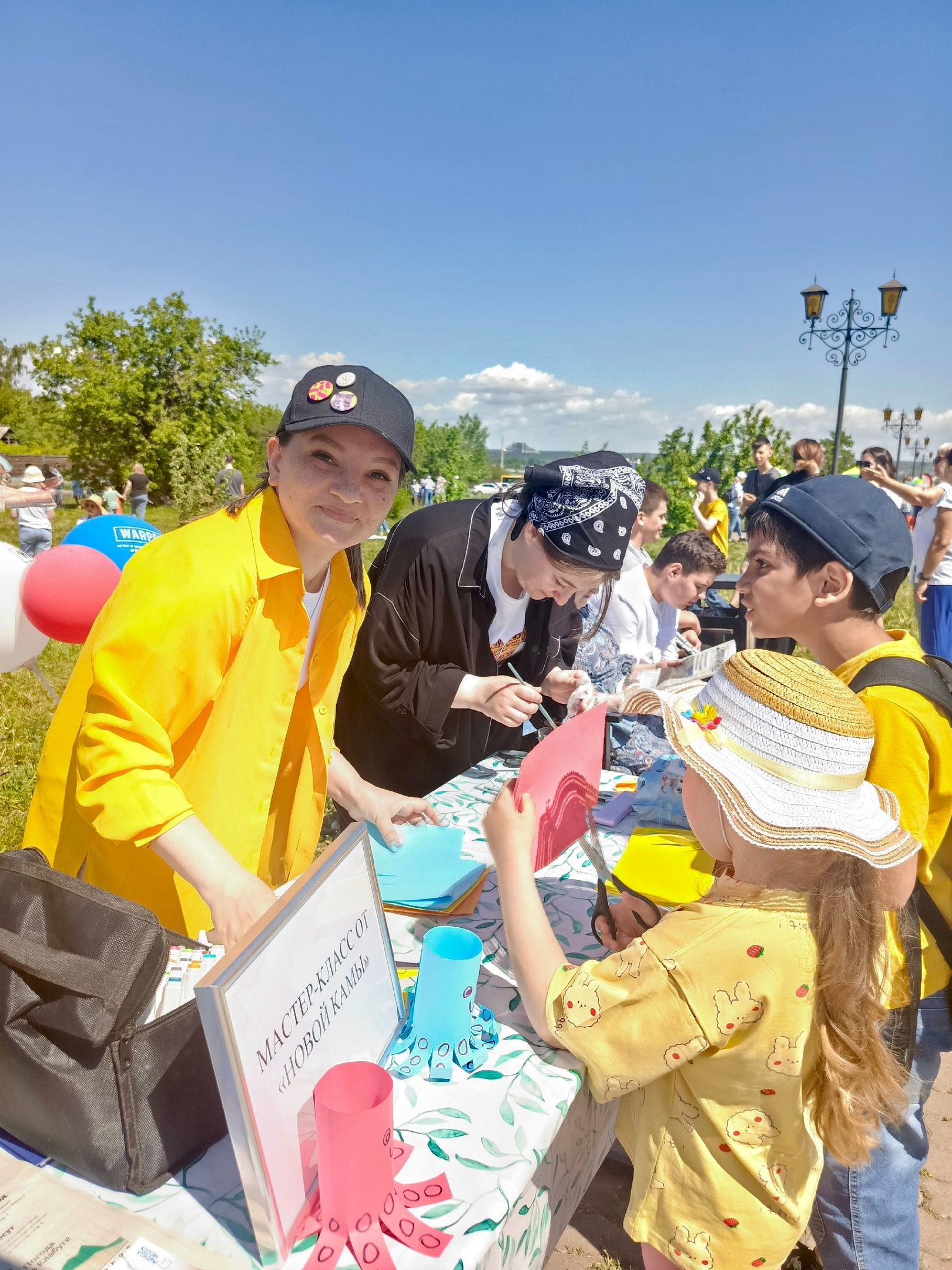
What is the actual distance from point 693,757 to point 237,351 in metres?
34.0

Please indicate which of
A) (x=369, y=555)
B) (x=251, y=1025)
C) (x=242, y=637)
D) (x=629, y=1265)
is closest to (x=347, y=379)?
(x=242, y=637)

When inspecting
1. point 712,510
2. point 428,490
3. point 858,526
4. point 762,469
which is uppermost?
point 428,490

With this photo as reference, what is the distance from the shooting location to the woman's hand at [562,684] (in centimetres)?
237

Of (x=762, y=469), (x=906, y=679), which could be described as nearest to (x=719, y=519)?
(x=762, y=469)

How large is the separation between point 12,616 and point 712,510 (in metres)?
8.55

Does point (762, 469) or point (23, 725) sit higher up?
point (762, 469)

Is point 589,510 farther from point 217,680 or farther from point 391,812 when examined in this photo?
point 217,680

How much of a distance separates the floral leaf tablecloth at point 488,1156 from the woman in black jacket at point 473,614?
0.78 meters

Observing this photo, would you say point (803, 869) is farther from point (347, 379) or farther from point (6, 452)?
point (6, 452)

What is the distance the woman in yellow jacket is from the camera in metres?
1.12

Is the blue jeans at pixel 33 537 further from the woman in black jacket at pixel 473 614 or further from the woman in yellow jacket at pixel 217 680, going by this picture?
the woman in yellow jacket at pixel 217 680

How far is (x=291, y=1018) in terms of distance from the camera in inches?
34.7

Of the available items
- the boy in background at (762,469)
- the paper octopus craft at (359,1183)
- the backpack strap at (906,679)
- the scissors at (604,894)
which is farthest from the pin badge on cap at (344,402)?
the boy in background at (762,469)

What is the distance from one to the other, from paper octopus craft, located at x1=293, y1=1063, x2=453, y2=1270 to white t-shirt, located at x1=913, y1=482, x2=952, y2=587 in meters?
5.68
